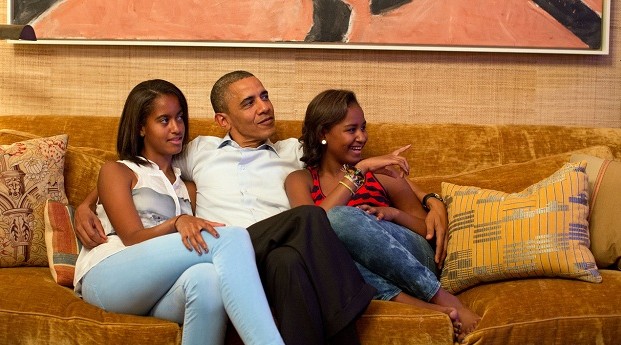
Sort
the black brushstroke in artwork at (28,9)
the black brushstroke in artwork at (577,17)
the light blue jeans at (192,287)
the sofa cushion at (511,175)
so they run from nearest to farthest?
the light blue jeans at (192,287), the sofa cushion at (511,175), the black brushstroke in artwork at (577,17), the black brushstroke in artwork at (28,9)

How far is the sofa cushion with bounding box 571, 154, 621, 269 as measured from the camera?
2.70 metres

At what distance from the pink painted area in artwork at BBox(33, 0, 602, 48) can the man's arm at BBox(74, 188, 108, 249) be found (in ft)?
2.95

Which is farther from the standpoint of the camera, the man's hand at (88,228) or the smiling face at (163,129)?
the smiling face at (163,129)

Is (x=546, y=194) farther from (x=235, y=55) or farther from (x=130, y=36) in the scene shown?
(x=130, y=36)

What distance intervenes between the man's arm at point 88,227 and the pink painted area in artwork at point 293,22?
0.90 meters

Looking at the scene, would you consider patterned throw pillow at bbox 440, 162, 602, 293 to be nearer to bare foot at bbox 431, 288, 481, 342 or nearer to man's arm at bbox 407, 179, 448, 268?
man's arm at bbox 407, 179, 448, 268

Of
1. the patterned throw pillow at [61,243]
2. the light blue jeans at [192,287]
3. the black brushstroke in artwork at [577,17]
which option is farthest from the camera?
the black brushstroke in artwork at [577,17]

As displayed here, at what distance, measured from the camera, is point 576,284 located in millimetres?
2504

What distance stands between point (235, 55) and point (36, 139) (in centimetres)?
83

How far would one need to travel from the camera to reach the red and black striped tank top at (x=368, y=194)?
287 cm

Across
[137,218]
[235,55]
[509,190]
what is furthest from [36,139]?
[509,190]

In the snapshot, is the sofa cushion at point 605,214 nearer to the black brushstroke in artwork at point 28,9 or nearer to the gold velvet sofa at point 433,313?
the gold velvet sofa at point 433,313

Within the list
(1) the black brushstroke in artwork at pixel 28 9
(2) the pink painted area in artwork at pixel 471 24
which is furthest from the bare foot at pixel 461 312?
(1) the black brushstroke in artwork at pixel 28 9

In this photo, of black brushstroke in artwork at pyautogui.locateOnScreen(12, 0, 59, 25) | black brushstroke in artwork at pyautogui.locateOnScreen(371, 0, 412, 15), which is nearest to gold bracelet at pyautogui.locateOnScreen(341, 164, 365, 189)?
black brushstroke in artwork at pyautogui.locateOnScreen(371, 0, 412, 15)
